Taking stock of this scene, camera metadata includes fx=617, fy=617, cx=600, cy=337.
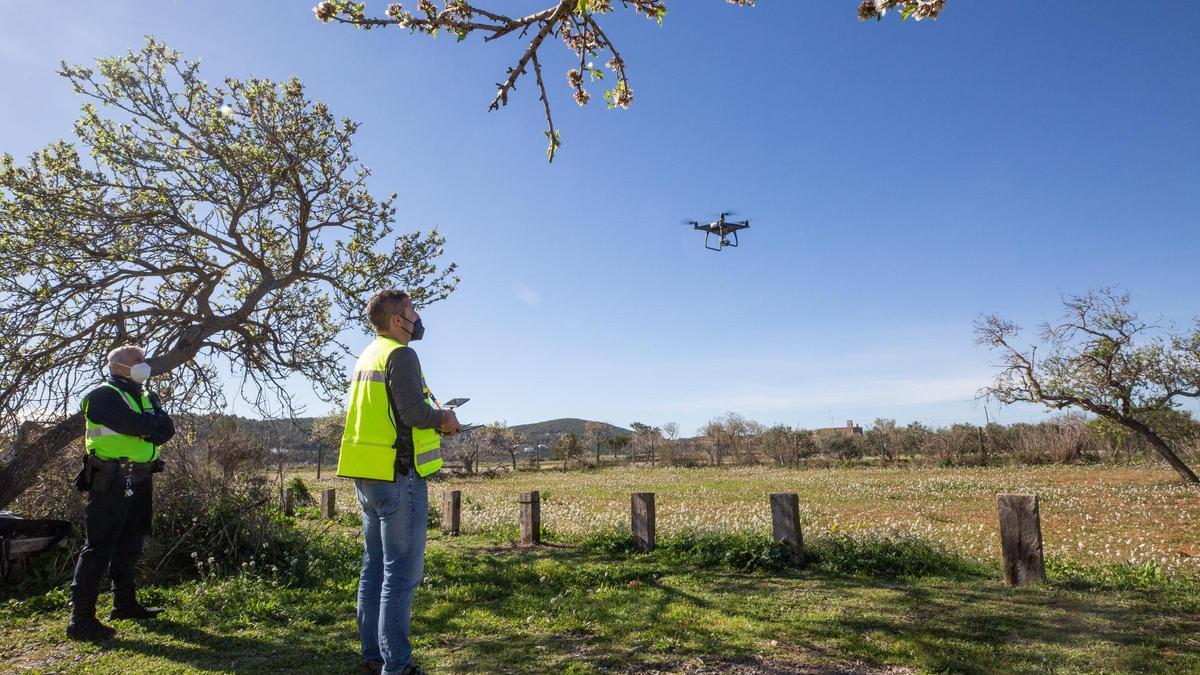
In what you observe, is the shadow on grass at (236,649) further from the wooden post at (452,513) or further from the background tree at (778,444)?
the background tree at (778,444)

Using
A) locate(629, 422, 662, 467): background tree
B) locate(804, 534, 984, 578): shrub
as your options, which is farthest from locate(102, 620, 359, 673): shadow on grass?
locate(629, 422, 662, 467): background tree

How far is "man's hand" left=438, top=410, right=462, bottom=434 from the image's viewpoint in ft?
11.1

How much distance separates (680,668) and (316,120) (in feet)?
32.1

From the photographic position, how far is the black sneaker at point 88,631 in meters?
4.43

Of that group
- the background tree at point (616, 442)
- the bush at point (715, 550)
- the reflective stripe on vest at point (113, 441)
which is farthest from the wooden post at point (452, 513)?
the background tree at point (616, 442)

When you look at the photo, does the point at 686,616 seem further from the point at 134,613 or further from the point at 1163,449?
the point at 1163,449

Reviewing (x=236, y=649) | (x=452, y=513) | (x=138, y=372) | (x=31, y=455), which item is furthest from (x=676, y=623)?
(x=31, y=455)

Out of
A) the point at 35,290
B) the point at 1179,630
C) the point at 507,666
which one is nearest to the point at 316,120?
the point at 35,290

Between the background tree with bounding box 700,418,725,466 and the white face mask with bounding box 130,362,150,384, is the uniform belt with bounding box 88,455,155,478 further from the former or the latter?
the background tree with bounding box 700,418,725,466

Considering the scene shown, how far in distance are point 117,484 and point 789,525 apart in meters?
6.27

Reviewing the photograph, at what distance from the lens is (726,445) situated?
41156 millimetres

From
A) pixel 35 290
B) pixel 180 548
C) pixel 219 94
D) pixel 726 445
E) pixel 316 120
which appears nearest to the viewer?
pixel 180 548

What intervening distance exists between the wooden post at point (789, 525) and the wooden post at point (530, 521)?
11.3 ft

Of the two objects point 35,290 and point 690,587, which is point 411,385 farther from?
point 35,290
